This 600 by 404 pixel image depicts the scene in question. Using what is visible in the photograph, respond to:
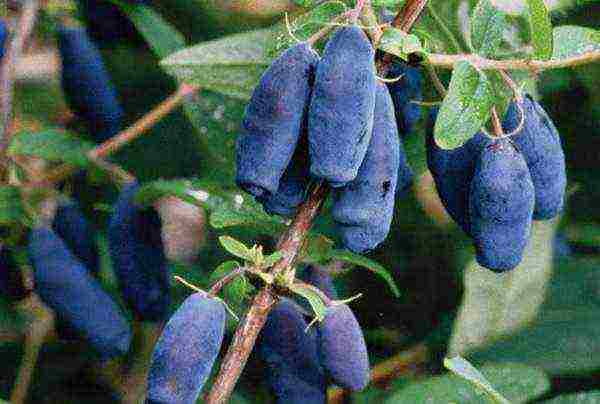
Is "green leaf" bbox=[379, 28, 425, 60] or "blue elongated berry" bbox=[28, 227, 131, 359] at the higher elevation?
"green leaf" bbox=[379, 28, 425, 60]

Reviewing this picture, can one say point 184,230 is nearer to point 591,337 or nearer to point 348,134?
point 591,337

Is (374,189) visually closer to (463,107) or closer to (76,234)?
(463,107)

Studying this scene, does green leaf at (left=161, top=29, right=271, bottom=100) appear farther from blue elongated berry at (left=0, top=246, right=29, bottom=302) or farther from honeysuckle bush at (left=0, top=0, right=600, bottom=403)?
blue elongated berry at (left=0, top=246, right=29, bottom=302)

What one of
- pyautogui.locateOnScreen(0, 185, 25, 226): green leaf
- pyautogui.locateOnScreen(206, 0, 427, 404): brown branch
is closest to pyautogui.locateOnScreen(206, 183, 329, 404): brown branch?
pyautogui.locateOnScreen(206, 0, 427, 404): brown branch

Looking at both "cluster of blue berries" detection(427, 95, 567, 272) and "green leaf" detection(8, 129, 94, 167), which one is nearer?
"cluster of blue berries" detection(427, 95, 567, 272)

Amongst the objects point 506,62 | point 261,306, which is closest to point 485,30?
point 506,62
